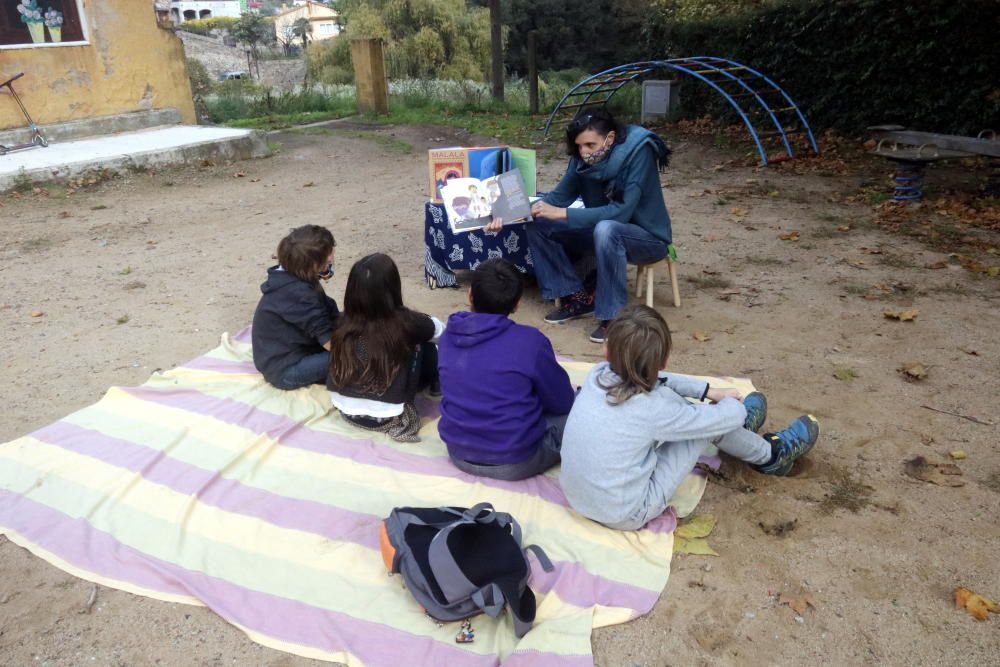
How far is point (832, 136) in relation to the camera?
1052cm

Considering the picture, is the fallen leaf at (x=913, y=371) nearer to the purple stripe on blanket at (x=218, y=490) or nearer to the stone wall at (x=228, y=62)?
the purple stripe on blanket at (x=218, y=490)

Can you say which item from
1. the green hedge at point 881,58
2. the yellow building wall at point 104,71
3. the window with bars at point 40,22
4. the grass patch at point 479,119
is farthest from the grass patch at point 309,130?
the green hedge at point 881,58

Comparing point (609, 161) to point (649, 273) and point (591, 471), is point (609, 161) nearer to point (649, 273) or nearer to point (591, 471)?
point (649, 273)

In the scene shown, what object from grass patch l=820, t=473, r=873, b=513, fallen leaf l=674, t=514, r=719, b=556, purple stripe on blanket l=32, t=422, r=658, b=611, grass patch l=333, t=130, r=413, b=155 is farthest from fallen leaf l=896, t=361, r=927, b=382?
grass patch l=333, t=130, r=413, b=155

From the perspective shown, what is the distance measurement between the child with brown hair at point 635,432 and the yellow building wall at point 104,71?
10192 millimetres

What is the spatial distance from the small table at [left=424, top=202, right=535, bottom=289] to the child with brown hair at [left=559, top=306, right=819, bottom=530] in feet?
7.95

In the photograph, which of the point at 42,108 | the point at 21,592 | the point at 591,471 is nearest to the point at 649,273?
the point at 591,471

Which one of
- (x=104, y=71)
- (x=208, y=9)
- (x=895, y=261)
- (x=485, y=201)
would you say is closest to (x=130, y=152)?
(x=104, y=71)

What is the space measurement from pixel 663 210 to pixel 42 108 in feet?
30.6

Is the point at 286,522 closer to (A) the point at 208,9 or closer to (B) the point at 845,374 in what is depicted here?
(B) the point at 845,374

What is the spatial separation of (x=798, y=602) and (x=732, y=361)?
6.47ft

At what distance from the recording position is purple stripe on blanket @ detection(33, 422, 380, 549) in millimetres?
3029

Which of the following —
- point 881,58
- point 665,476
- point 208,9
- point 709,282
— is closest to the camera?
point 665,476

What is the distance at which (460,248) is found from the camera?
5379mm
